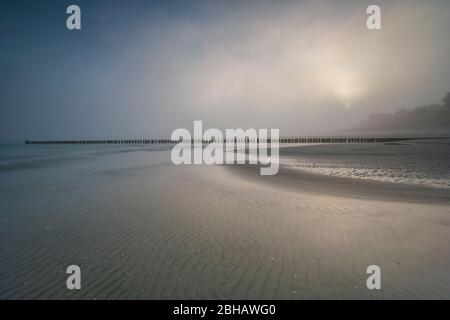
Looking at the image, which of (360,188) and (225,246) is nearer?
(225,246)

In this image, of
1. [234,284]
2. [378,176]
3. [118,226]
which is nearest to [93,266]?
[118,226]

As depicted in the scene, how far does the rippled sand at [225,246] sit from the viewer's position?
423 centimetres

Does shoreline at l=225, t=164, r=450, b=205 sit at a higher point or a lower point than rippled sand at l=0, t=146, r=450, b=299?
→ higher

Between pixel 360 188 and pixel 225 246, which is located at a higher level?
pixel 360 188

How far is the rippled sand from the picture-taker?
4.23 m

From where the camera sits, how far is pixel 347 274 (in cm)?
456

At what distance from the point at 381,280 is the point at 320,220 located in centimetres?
302

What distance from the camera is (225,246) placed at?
5.79 metres

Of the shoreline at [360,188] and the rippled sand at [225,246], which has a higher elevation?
the shoreline at [360,188]

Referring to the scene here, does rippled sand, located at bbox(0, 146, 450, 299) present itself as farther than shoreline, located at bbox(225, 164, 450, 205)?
No

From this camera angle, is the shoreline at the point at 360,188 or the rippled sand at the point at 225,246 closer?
the rippled sand at the point at 225,246

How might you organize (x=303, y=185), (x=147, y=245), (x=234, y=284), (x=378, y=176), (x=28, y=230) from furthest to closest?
1. (x=378, y=176)
2. (x=303, y=185)
3. (x=28, y=230)
4. (x=147, y=245)
5. (x=234, y=284)
